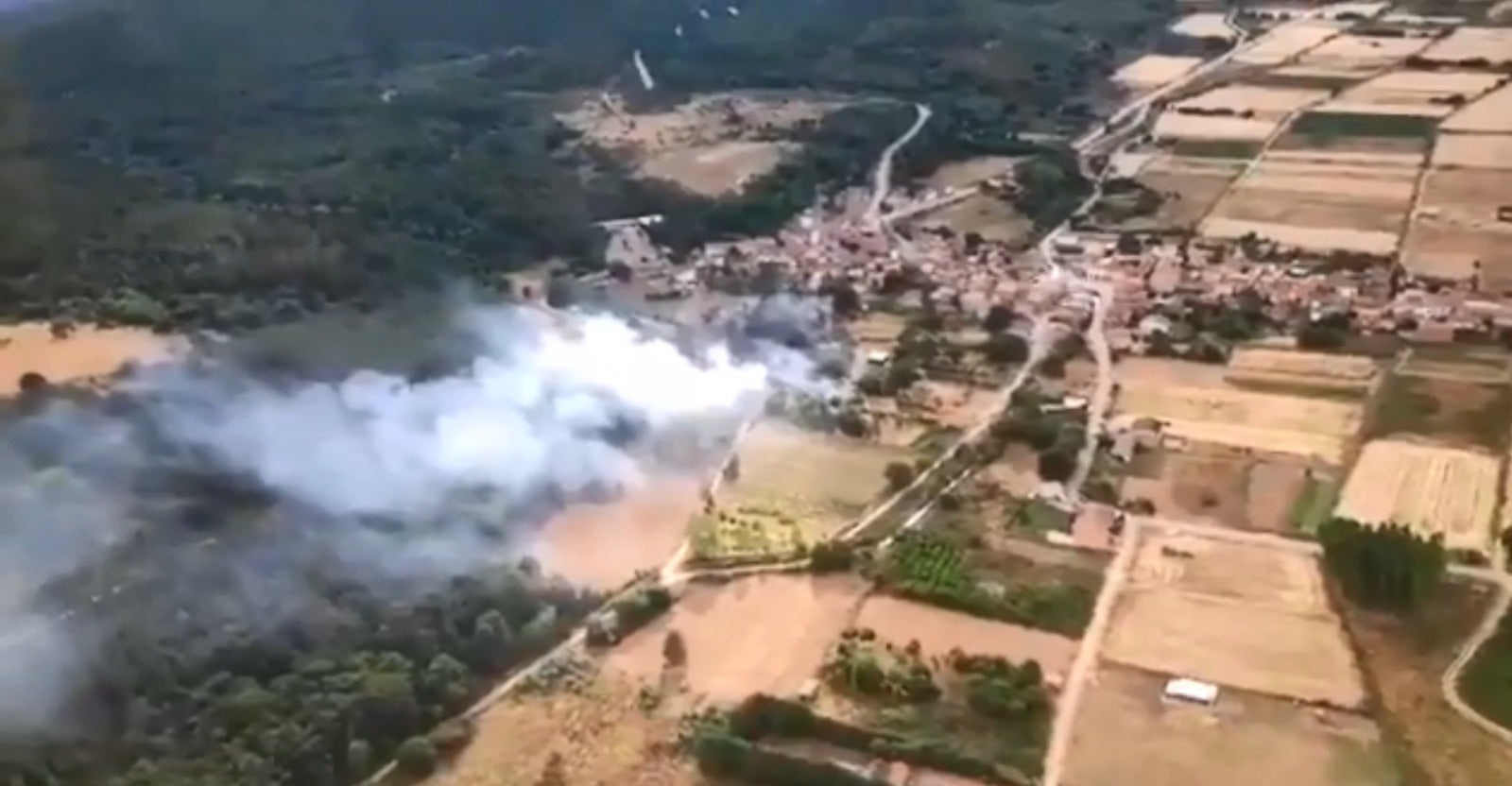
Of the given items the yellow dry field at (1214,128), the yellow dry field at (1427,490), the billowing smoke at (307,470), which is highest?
the billowing smoke at (307,470)

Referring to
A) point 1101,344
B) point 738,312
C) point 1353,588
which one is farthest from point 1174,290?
point 1353,588

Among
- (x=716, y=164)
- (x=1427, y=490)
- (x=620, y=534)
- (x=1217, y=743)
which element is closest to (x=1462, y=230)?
(x=1427, y=490)

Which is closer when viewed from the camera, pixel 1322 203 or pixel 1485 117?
pixel 1322 203

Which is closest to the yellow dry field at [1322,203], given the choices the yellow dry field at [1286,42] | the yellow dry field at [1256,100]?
the yellow dry field at [1256,100]

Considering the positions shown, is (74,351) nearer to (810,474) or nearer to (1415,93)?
(810,474)

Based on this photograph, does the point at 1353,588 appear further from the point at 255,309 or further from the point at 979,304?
the point at 255,309

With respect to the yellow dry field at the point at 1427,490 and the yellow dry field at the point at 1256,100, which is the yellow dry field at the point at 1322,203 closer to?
the yellow dry field at the point at 1256,100

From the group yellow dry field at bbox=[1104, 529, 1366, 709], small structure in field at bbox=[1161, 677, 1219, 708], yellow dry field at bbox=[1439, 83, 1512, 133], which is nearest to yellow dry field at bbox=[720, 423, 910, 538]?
yellow dry field at bbox=[1104, 529, 1366, 709]
